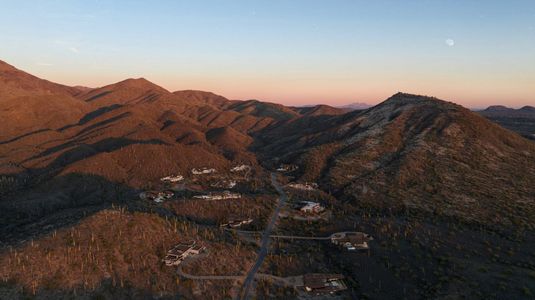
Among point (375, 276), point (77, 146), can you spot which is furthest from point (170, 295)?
point (77, 146)

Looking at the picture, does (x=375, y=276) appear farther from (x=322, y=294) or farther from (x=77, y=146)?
(x=77, y=146)

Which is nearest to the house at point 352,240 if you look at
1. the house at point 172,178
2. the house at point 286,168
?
the house at point 286,168

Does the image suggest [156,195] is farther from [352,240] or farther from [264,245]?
[352,240]

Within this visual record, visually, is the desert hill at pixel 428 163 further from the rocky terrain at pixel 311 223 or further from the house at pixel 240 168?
the house at pixel 240 168

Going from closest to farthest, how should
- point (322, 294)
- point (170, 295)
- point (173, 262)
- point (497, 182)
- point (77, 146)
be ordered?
point (170, 295)
point (322, 294)
point (173, 262)
point (497, 182)
point (77, 146)

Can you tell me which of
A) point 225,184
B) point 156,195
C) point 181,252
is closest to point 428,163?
point 225,184

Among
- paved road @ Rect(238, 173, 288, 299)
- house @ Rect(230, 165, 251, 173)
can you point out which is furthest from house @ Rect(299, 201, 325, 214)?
house @ Rect(230, 165, 251, 173)
